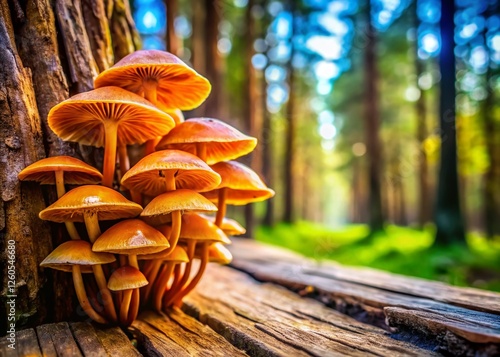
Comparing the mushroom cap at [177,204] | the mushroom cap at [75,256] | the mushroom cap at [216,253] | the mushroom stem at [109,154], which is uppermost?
the mushroom stem at [109,154]

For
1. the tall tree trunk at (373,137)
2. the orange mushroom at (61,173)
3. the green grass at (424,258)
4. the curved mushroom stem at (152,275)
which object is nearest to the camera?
the orange mushroom at (61,173)

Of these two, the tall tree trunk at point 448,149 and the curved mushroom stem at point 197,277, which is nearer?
the curved mushroom stem at point 197,277

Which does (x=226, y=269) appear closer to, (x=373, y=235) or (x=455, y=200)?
(x=455, y=200)

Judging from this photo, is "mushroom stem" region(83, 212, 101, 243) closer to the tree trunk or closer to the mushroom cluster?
the mushroom cluster

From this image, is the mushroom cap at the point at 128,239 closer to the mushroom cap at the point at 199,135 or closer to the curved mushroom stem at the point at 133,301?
the curved mushroom stem at the point at 133,301

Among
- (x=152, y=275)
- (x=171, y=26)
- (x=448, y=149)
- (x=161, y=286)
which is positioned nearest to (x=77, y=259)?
(x=152, y=275)

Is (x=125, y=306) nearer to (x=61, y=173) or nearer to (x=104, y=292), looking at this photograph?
(x=104, y=292)

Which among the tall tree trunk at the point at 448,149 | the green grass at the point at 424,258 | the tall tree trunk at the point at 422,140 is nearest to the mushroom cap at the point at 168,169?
the green grass at the point at 424,258
